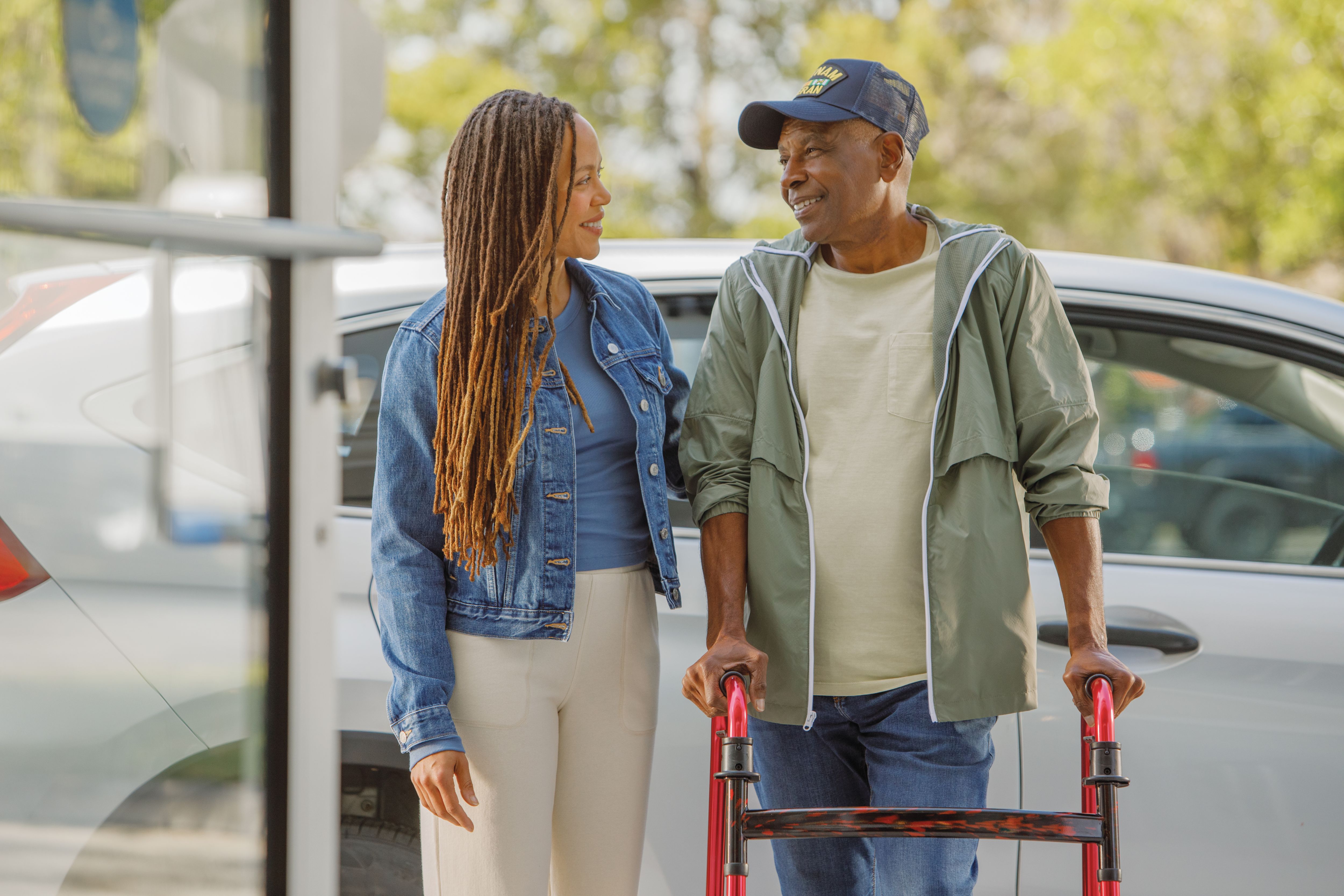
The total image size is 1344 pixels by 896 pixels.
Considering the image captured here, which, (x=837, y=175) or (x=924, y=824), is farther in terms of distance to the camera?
(x=837, y=175)

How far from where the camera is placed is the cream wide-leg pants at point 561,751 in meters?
1.91

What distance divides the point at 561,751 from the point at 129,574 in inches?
32.1

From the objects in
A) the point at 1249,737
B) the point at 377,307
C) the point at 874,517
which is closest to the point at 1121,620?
the point at 1249,737

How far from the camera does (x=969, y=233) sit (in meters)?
2.14

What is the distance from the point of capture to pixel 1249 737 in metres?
2.53

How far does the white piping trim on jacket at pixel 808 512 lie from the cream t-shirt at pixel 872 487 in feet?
0.04

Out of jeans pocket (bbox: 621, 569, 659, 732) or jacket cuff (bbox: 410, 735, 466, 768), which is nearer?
jacket cuff (bbox: 410, 735, 466, 768)

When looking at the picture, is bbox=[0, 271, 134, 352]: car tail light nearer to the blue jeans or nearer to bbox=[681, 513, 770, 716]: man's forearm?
bbox=[681, 513, 770, 716]: man's forearm

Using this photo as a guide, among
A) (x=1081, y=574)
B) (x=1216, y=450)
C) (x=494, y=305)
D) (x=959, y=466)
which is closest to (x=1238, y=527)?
(x=1216, y=450)

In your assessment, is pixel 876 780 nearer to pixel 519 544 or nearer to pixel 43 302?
pixel 519 544

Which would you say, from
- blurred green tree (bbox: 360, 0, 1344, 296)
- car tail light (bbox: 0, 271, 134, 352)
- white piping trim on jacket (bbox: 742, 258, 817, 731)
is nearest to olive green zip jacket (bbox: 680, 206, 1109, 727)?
white piping trim on jacket (bbox: 742, 258, 817, 731)

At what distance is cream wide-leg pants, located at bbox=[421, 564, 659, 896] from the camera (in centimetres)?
191

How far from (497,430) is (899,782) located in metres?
0.90

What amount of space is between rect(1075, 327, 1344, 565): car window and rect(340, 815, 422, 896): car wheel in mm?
1714
